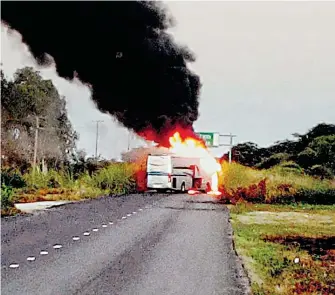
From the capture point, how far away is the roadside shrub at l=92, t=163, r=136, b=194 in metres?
4.18

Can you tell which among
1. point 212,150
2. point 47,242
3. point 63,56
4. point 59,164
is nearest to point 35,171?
point 59,164

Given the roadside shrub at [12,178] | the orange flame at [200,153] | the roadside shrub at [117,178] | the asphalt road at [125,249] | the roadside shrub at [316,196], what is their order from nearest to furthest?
the asphalt road at [125,249]
the roadside shrub at [316,196]
the orange flame at [200,153]
the roadside shrub at [117,178]
the roadside shrub at [12,178]

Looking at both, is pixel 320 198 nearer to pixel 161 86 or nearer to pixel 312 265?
pixel 312 265

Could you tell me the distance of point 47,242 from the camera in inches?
158

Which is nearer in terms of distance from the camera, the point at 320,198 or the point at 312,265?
the point at 312,265

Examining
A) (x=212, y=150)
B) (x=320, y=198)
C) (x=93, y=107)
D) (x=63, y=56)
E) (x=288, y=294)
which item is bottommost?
(x=288, y=294)

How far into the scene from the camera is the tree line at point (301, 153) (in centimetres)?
355

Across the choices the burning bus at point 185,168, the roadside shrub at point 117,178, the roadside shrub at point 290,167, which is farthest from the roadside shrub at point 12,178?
the roadside shrub at point 290,167

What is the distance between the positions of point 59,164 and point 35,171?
0.28m

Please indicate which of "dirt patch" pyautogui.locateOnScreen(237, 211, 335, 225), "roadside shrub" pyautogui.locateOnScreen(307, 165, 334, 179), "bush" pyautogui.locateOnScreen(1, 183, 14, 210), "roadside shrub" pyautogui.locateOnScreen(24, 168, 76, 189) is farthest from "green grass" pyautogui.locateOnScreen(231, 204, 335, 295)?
"bush" pyautogui.locateOnScreen(1, 183, 14, 210)

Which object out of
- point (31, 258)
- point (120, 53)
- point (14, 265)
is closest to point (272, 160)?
point (120, 53)

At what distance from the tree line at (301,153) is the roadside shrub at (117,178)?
31.2 inches

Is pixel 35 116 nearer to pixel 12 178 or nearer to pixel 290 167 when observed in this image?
pixel 12 178

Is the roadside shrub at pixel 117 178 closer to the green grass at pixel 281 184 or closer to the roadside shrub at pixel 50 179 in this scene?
the roadside shrub at pixel 50 179
